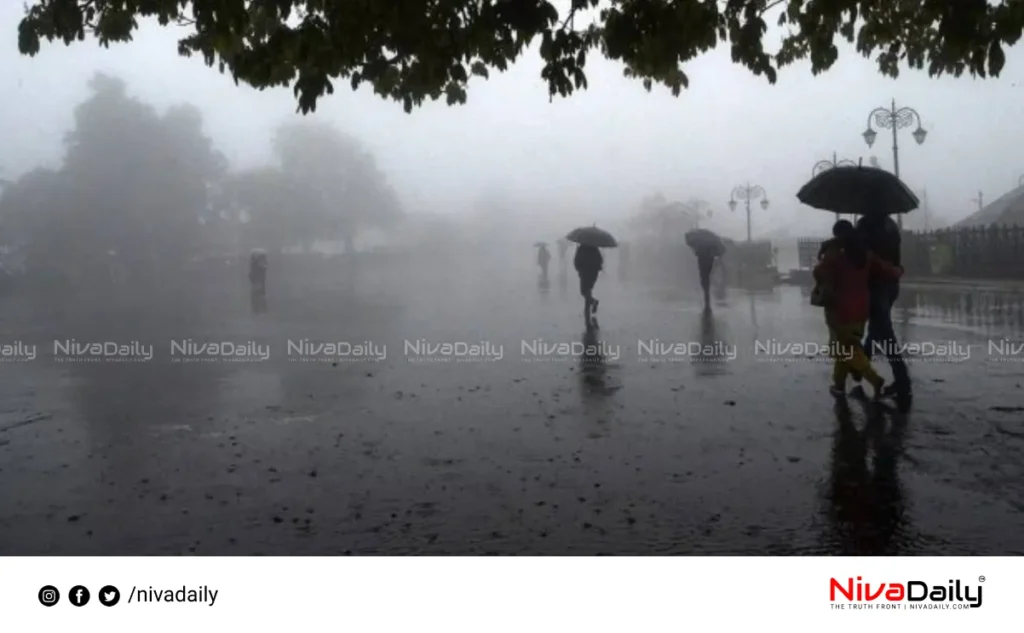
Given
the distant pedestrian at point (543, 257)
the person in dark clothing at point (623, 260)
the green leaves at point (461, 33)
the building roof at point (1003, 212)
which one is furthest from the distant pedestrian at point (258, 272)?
the building roof at point (1003, 212)

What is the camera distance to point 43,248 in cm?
4216

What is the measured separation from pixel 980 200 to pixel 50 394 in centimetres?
7577

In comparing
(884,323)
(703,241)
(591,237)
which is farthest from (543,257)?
(884,323)

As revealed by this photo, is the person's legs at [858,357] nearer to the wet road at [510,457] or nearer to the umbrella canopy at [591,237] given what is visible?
the wet road at [510,457]

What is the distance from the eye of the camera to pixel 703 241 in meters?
18.5

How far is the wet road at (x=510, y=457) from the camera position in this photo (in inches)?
179

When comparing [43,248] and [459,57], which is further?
[43,248]

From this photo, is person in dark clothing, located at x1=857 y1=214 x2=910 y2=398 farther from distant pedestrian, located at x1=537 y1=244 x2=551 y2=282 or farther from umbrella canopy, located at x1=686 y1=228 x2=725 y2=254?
distant pedestrian, located at x1=537 y1=244 x2=551 y2=282

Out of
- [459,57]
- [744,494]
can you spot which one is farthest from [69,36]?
[744,494]

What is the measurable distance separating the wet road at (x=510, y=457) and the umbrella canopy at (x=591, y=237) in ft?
13.7
